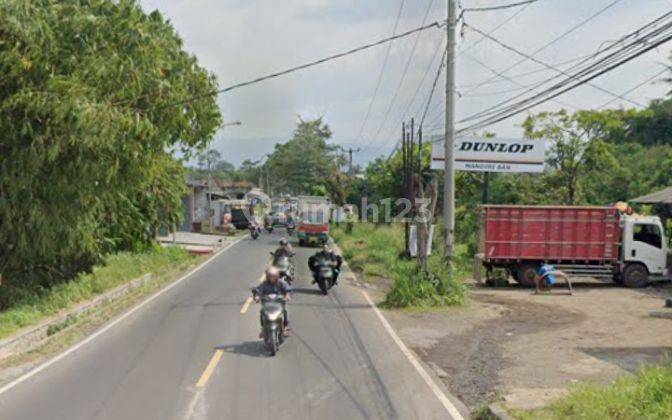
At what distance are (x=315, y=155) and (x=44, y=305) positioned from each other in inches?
3193

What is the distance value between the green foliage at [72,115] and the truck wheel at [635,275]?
51.2 feet

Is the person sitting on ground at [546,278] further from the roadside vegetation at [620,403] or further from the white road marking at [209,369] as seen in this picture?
the roadside vegetation at [620,403]

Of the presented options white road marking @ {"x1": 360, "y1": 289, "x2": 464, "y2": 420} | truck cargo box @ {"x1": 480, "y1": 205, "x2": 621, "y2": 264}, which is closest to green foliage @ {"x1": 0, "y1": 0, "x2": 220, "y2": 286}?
white road marking @ {"x1": 360, "y1": 289, "x2": 464, "y2": 420}

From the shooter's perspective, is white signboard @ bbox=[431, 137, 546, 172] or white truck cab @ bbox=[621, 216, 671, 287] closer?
white truck cab @ bbox=[621, 216, 671, 287]

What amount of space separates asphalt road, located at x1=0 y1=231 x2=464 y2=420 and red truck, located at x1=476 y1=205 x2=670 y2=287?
7915 millimetres

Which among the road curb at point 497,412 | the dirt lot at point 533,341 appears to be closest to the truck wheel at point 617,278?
the dirt lot at point 533,341

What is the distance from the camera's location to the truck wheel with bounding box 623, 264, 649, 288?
24.3 metres

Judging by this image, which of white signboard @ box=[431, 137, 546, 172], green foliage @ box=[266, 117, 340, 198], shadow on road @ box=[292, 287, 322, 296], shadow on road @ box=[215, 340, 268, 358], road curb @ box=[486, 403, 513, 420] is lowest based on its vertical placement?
shadow on road @ box=[215, 340, 268, 358]

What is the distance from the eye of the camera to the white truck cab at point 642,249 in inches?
951

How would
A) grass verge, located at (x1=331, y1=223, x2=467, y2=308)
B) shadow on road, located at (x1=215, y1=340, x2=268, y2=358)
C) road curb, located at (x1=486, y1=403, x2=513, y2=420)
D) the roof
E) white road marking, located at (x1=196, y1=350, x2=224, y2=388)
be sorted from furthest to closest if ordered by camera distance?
the roof, grass verge, located at (x1=331, y1=223, x2=467, y2=308), shadow on road, located at (x1=215, y1=340, x2=268, y2=358), white road marking, located at (x1=196, y1=350, x2=224, y2=388), road curb, located at (x1=486, y1=403, x2=513, y2=420)

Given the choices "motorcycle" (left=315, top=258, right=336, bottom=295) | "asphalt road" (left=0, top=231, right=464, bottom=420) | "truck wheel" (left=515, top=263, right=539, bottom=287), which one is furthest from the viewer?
"truck wheel" (left=515, top=263, right=539, bottom=287)

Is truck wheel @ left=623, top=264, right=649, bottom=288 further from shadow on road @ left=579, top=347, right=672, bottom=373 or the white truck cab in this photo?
shadow on road @ left=579, top=347, right=672, bottom=373

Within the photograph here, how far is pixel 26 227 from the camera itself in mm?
16297

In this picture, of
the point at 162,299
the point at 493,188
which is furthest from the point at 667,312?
the point at 493,188
